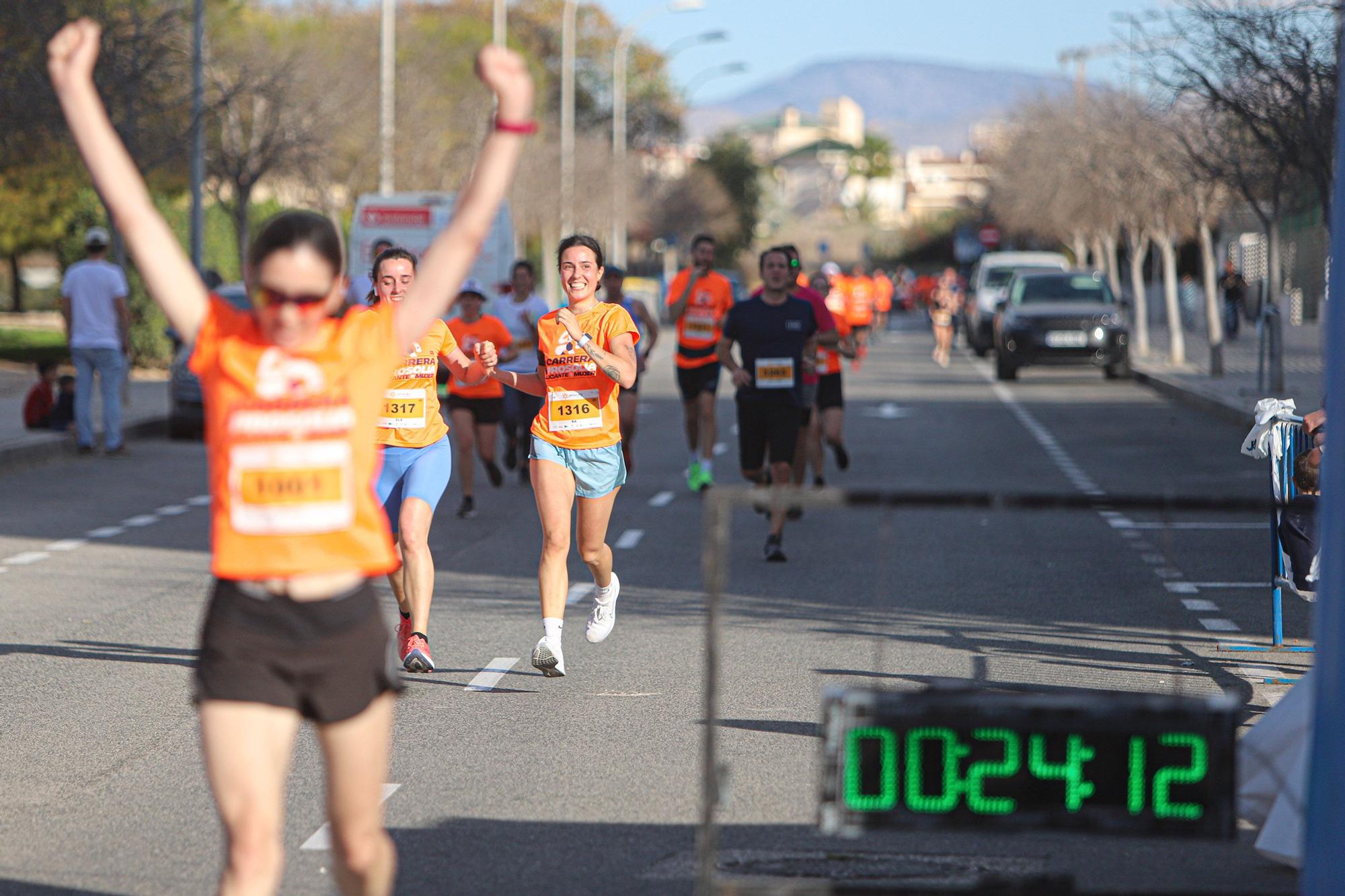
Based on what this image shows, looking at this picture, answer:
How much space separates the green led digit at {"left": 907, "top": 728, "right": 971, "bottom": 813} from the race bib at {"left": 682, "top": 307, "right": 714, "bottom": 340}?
1249cm

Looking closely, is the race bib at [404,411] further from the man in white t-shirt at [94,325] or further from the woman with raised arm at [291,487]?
the man in white t-shirt at [94,325]

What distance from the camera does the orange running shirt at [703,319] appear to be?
1639cm

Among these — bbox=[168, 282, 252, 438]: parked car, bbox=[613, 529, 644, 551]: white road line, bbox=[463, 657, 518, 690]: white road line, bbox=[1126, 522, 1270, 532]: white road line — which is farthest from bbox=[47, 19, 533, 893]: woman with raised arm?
bbox=[168, 282, 252, 438]: parked car

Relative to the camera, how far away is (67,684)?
8117mm

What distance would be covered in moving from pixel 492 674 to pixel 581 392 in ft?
4.27

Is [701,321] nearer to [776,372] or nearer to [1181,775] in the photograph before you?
[776,372]

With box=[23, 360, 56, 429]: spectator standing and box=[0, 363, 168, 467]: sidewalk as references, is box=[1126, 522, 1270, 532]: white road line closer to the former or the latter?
box=[0, 363, 168, 467]: sidewalk

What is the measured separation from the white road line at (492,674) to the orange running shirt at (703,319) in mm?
7916

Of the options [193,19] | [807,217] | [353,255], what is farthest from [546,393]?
[807,217]

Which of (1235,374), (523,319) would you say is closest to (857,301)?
(1235,374)

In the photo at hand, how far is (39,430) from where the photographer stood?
2027 cm

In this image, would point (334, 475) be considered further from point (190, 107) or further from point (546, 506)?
point (190, 107)

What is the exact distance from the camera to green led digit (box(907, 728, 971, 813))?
3.96 meters

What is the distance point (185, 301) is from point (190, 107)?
901 inches
